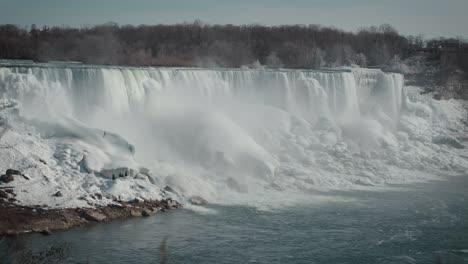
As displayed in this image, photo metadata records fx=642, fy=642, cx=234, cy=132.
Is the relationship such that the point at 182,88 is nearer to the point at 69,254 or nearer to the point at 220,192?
the point at 220,192

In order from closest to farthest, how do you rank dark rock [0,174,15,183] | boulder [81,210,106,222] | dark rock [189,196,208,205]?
boulder [81,210,106,222] < dark rock [0,174,15,183] < dark rock [189,196,208,205]

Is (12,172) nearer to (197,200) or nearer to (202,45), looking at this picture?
(197,200)

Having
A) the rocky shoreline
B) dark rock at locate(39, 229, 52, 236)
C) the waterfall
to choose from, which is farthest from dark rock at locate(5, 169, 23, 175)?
the waterfall

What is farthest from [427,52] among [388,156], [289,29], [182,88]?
[182,88]

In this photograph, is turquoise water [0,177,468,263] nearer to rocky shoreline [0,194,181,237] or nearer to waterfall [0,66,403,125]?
rocky shoreline [0,194,181,237]

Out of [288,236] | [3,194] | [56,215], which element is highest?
[3,194]

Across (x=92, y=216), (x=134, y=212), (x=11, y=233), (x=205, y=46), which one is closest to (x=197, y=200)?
(x=134, y=212)
